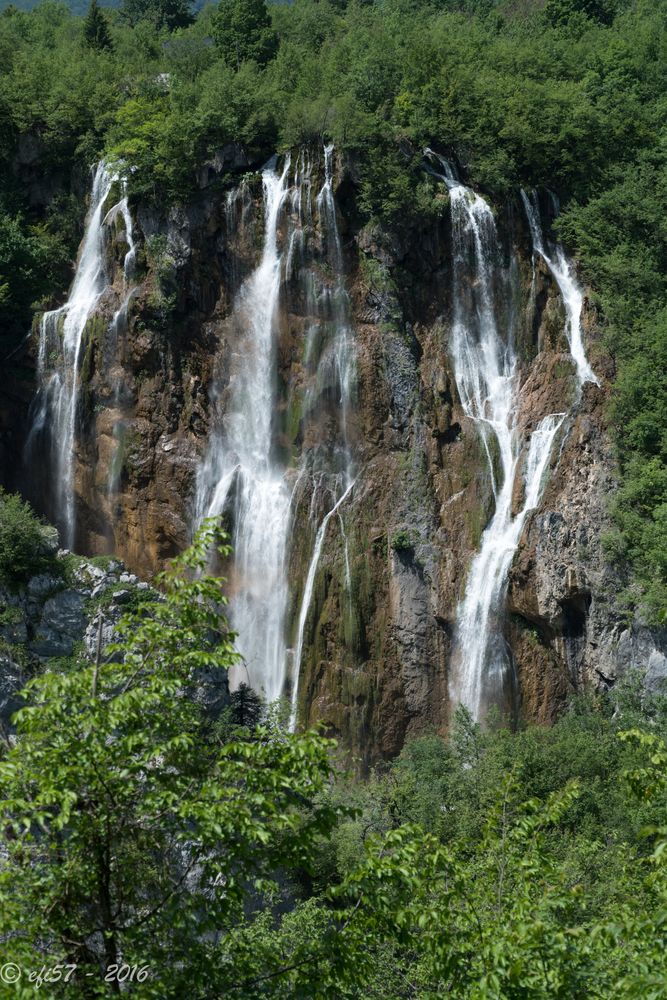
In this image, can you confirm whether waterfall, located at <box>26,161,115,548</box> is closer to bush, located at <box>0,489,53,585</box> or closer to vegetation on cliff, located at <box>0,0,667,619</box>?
vegetation on cliff, located at <box>0,0,667,619</box>

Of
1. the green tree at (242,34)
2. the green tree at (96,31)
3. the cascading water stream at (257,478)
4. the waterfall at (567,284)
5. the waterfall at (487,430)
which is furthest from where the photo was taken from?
the green tree at (96,31)

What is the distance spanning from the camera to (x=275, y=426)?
36969 millimetres

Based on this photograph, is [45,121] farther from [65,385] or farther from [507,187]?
[507,187]

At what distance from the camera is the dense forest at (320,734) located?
428 inches

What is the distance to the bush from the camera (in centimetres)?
3139

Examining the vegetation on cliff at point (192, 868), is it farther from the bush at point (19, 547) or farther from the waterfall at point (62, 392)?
the waterfall at point (62, 392)

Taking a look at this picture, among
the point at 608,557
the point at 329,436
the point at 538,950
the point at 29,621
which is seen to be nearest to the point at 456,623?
the point at 608,557

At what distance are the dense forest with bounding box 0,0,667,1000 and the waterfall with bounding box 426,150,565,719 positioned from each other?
44.2 inches

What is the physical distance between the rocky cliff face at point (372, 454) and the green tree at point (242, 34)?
10.8 meters

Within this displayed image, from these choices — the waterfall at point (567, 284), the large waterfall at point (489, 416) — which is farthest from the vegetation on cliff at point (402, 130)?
the large waterfall at point (489, 416)

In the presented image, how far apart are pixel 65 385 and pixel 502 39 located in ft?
71.6

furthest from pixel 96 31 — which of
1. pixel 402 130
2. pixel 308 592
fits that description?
pixel 308 592

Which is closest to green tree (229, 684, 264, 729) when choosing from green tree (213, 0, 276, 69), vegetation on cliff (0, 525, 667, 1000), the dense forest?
the dense forest

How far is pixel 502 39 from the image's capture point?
1821 inches
